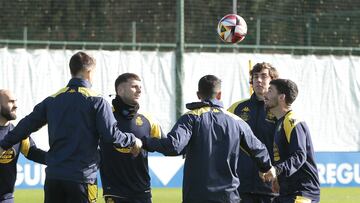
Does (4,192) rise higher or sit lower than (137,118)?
lower

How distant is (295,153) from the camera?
9.49 meters

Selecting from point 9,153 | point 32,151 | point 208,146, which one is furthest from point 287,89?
point 9,153

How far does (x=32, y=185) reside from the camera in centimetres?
1991

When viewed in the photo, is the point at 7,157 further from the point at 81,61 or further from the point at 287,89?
the point at 287,89

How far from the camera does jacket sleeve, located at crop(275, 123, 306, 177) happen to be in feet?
30.8

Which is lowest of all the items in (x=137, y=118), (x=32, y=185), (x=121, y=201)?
(x=32, y=185)

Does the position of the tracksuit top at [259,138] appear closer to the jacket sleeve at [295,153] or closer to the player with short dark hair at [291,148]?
the player with short dark hair at [291,148]

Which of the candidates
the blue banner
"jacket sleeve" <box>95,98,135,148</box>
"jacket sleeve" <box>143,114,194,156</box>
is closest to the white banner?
the blue banner

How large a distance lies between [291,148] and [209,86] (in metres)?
1.12

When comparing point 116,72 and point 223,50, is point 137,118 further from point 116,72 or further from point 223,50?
point 223,50

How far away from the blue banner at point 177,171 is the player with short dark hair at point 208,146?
34.8 ft

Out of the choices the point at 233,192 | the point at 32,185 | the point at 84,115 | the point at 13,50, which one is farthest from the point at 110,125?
the point at 13,50

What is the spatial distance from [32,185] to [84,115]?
1086 centimetres

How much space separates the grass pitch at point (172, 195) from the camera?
1752 centimetres
